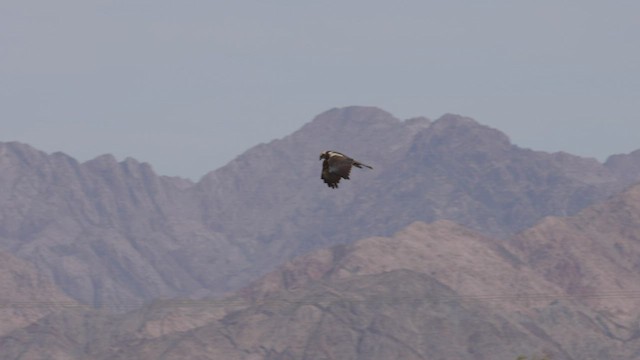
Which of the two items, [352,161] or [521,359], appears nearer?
[352,161]

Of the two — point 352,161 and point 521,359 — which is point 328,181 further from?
point 521,359

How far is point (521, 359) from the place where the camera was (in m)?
66.9

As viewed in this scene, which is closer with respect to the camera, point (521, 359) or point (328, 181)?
point (328, 181)

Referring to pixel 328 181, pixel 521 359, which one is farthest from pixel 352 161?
pixel 521 359

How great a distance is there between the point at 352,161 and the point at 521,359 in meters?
33.5

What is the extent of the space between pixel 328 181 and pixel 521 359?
33344 mm

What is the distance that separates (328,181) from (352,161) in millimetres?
803

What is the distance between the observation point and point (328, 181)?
35.9 metres

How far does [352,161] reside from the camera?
1404 inches
